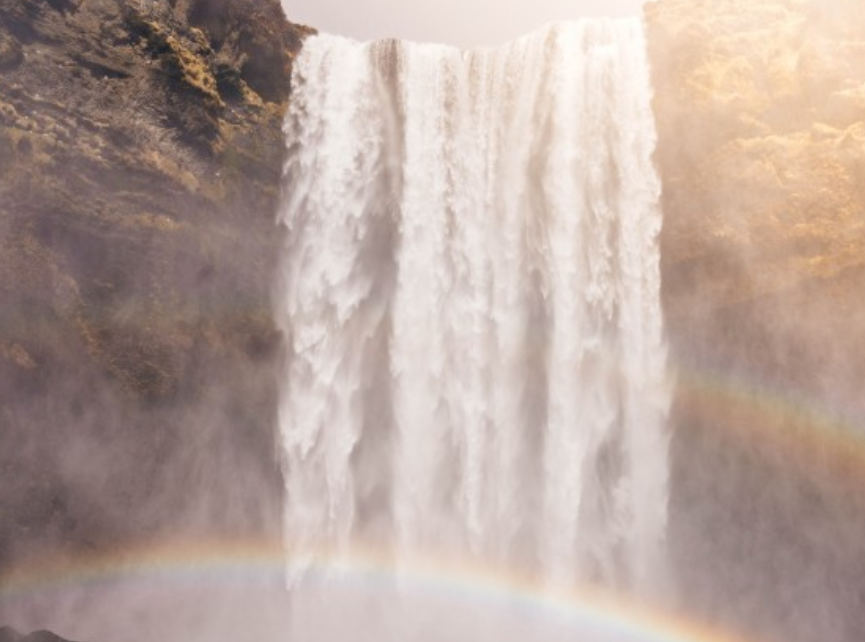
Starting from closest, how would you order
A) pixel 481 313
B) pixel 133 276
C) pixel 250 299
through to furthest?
pixel 133 276, pixel 250 299, pixel 481 313

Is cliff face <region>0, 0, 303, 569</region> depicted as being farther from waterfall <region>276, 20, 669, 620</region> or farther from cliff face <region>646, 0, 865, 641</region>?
cliff face <region>646, 0, 865, 641</region>

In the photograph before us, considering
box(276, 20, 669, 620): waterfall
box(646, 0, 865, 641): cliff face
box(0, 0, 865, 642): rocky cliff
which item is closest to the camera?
box(0, 0, 865, 642): rocky cliff

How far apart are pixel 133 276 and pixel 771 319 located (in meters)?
15.1

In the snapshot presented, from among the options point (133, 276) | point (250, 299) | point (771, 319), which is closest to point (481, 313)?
point (250, 299)

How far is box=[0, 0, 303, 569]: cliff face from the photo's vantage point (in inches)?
622

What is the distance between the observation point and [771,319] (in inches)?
658

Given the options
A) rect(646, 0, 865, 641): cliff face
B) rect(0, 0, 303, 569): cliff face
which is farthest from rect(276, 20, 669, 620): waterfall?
rect(0, 0, 303, 569): cliff face

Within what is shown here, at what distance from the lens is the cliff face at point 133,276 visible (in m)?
15.8

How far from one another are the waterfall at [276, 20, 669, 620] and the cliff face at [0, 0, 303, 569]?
4.16 feet

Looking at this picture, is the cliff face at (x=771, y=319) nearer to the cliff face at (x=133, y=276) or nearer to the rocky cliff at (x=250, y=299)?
the rocky cliff at (x=250, y=299)

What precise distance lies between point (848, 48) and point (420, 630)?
58.1 ft

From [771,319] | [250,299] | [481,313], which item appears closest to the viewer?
[771,319]

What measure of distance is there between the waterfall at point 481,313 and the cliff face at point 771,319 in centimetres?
92

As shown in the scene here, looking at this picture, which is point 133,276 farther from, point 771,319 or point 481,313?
point 771,319
